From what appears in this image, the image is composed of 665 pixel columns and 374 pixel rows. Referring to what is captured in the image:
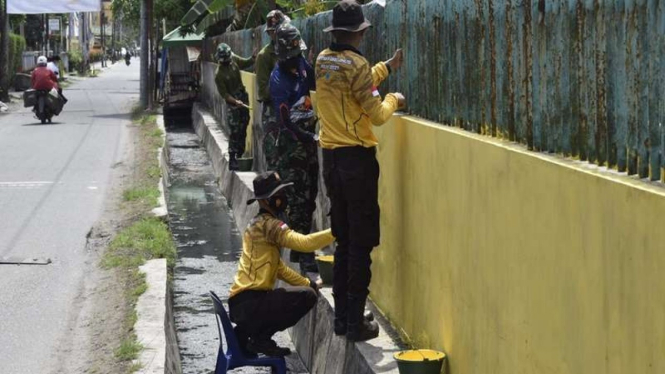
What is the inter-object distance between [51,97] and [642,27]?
90.9ft

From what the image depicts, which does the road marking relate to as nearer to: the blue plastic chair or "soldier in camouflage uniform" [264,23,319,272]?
"soldier in camouflage uniform" [264,23,319,272]

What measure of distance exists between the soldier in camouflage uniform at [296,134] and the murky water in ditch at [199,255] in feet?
3.16

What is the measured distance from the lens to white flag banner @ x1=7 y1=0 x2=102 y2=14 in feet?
136

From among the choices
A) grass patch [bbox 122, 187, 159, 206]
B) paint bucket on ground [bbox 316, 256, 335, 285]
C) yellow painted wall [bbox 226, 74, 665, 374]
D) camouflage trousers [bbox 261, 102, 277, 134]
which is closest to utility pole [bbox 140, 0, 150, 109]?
grass patch [bbox 122, 187, 159, 206]

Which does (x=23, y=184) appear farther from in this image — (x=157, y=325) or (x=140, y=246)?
(x=157, y=325)

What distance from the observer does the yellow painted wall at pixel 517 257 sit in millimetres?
3998

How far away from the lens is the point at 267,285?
316 inches

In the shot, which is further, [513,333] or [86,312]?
[86,312]

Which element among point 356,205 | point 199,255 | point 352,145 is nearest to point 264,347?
point 356,205

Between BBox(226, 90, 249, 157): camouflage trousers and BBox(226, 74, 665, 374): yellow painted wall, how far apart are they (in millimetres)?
9030

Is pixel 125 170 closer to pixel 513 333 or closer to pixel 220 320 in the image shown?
pixel 220 320

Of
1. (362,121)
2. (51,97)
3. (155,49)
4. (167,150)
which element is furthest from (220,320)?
(155,49)

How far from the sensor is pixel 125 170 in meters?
20.4

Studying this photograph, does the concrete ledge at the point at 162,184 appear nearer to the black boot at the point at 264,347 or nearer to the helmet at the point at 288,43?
the helmet at the point at 288,43
